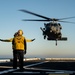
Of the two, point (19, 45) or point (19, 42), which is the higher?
point (19, 42)

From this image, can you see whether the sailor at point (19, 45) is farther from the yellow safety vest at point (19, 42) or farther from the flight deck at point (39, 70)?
the flight deck at point (39, 70)

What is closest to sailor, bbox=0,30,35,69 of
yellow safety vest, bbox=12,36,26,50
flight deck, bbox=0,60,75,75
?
yellow safety vest, bbox=12,36,26,50

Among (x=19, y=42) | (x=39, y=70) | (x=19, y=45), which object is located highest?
(x=19, y=42)

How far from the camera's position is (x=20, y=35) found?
12.2 m

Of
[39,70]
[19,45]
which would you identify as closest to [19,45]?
[19,45]

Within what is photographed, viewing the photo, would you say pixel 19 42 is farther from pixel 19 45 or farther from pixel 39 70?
pixel 39 70

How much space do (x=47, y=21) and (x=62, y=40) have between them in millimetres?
5276

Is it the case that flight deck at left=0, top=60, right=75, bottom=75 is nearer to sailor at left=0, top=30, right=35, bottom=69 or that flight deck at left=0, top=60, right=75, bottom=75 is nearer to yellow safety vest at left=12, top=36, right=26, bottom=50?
sailor at left=0, top=30, right=35, bottom=69

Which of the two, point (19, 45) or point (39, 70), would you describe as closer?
point (39, 70)

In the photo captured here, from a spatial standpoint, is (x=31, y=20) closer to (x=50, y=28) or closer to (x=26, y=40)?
(x=50, y=28)

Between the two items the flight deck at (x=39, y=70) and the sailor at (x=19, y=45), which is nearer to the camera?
the flight deck at (x=39, y=70)

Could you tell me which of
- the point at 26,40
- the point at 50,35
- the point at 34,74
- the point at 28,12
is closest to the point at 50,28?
the point at 50,35

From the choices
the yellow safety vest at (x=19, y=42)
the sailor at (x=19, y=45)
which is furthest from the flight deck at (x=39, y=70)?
the yellow safety vest at (x=19, y=42)

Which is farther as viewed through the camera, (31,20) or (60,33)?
(31,20)
